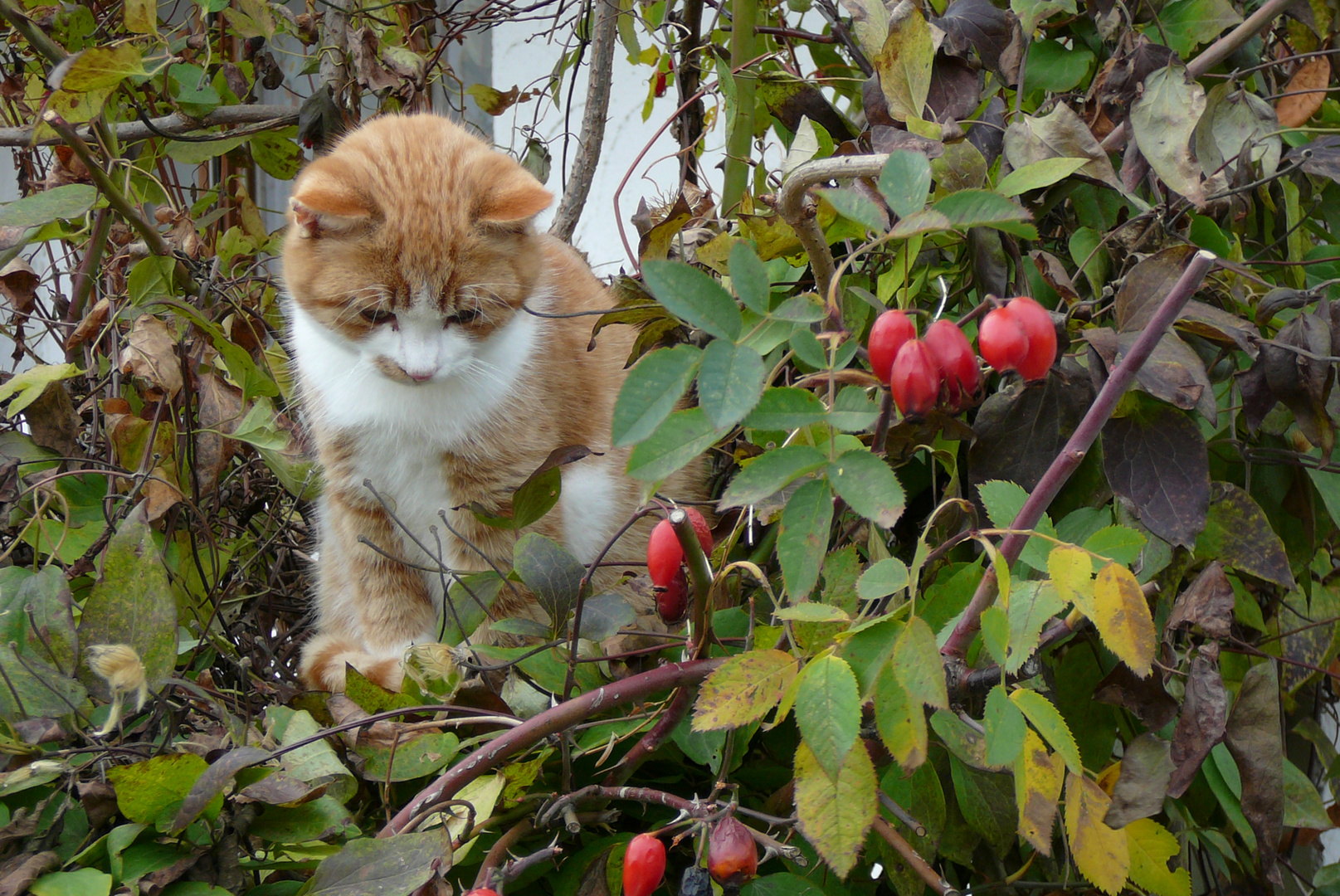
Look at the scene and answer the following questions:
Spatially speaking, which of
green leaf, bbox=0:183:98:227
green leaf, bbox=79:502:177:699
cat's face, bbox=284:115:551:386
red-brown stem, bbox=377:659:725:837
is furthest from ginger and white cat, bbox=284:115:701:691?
red-brown stem, bbox=377:659:725:837

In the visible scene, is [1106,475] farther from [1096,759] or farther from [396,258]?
[396,258]

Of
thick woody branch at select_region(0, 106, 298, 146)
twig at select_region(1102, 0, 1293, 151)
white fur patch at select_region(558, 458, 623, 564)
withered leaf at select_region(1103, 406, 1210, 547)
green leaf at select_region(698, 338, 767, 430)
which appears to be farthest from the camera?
thick woody branch at select_region(0, 106, 298, 146)

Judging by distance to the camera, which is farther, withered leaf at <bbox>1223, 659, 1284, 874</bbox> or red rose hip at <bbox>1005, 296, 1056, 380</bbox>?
withered leaf at <bbox>1223, 659, 1284, 874</bbox>

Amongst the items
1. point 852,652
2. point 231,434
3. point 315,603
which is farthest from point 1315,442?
point 315,603

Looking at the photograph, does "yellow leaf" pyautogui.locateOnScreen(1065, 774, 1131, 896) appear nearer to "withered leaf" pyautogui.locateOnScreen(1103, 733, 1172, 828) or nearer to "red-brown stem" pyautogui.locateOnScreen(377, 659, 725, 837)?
"withered leaf" pyautogui.locateOnScreen(1103, 733, 1172, 828)

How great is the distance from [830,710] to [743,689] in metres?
0.07

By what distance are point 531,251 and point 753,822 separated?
82 cm

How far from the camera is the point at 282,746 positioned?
2.53 ft

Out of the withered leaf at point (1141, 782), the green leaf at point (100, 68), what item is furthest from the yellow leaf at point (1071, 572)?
the green leaf at point (100, 68)

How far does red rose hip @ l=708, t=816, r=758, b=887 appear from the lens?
576 mm

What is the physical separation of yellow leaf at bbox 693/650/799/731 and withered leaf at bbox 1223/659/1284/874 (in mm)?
349

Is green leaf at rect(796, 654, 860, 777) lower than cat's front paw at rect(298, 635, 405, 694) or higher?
higher

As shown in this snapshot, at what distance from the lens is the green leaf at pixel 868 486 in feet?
1.71

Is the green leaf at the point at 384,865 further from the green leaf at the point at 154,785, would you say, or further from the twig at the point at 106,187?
the twig at the point at 106,187
